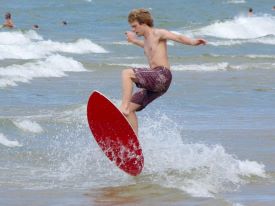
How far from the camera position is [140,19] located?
8438mm

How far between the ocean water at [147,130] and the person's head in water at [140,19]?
134 cm

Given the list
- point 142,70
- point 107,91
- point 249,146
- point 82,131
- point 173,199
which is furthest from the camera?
point 107,91

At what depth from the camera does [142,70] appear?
27.7 feet

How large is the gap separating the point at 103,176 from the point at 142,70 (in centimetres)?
108

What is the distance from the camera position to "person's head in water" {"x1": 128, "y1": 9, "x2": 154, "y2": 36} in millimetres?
8414

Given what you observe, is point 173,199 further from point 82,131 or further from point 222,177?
point 82,131

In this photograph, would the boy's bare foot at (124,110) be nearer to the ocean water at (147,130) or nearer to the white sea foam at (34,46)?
the ocean water at (147,130)

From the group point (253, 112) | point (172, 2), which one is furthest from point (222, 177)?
point (172, 2)

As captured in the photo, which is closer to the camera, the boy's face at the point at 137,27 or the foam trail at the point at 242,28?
the boy's face at the point at 137,27

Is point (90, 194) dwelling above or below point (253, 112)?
above

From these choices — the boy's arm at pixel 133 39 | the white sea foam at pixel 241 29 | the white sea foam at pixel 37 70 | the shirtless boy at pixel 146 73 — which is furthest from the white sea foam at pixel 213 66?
the shirtless boy at pixel 146 73

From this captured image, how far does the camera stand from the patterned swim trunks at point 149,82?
8375 mm

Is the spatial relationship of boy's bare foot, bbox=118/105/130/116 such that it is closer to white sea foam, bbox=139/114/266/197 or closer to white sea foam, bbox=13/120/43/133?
white sea foam, bbox=139/114/266/197

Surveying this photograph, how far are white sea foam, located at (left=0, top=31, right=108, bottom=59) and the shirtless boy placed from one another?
1814cm
